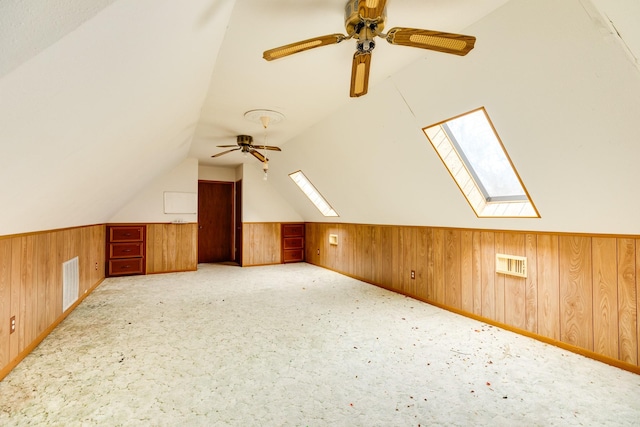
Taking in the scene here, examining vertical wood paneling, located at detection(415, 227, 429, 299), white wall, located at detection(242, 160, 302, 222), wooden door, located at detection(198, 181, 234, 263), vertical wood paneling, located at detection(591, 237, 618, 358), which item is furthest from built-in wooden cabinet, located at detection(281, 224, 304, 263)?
vertical wood paneling, located at detection(591, 237, 618, 358)

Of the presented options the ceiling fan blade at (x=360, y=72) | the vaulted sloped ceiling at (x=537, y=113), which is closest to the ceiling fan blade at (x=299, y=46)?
the ceiling fan blade at (x=360, y=72)

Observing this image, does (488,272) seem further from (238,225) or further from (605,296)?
(238,225)

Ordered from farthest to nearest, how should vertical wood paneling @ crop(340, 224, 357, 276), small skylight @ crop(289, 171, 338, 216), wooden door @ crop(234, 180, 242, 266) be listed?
wooden door @ crop(234, 180, 242, 266) < small skylight @ crop(289, 171, 338, 216) < vertical wood paneling @ crop(340, 224, 357, 276)

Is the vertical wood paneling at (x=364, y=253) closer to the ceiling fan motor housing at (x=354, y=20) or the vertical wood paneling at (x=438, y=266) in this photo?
the vertical wood paneling at (x=438, y=266)

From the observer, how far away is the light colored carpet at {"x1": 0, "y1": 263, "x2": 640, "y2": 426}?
1.73 metres

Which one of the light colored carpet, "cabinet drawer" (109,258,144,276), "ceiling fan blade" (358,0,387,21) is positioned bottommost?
the light colored carpet

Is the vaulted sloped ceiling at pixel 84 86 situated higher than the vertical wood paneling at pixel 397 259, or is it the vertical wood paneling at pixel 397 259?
the vaulted sloped ceiling at pixel 84 86

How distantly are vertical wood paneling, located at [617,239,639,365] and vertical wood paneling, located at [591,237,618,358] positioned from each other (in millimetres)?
28

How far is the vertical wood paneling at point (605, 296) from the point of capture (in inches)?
91.8

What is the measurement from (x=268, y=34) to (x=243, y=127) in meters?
2.14

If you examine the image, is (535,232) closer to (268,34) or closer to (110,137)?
(268,34)

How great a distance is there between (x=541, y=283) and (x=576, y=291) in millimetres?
262

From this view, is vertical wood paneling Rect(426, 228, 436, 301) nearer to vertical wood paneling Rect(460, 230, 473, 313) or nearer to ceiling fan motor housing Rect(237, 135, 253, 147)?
vertical wood paneling Rect(460, 230, 473, 313)

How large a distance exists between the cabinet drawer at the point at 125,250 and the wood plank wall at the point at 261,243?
198 cm
